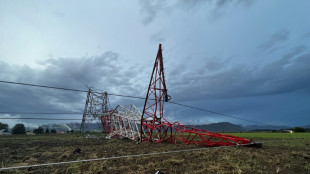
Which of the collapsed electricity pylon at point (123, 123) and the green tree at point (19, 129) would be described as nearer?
the collapsed electricity pylon at point (123, 123)

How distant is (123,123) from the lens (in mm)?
22906

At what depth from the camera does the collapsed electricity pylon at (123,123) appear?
776 inches

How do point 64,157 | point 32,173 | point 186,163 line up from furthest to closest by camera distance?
point 64,157 → point 186,163 → point 32,173

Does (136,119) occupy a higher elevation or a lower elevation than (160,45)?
lower

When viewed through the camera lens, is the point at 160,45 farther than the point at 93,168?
Yes

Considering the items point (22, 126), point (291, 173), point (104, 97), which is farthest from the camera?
point (22, 126)

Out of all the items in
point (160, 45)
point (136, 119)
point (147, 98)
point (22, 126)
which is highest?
point (160, 45)

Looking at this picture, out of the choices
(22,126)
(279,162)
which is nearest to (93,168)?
(279,162)

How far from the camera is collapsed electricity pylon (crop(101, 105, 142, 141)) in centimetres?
1972

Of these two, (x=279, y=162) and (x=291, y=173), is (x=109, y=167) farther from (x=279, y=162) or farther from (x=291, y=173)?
(x=279, y=162)

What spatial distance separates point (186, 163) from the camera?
695 centimetres

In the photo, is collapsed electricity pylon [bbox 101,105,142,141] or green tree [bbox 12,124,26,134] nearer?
collapsed electricity pylon [bbox 101,105,142,141]

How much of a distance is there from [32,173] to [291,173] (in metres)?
9.12

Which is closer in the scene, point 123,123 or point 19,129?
point 123,123
